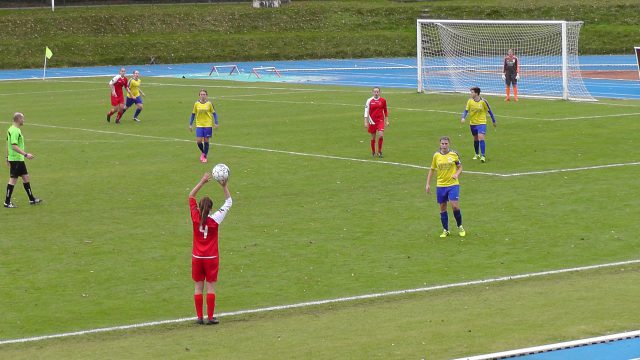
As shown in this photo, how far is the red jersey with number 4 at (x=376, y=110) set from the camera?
30.0 metres

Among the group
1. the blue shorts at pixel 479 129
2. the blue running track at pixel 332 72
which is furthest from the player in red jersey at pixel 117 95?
the blue running track at pixel 332 72

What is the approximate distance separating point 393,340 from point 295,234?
7457mm

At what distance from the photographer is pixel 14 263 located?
18.8 m

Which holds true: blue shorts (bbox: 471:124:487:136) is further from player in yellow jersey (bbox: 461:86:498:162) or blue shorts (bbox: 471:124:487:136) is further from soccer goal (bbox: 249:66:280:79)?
soccer goal (bbox: 249:66:280:79)

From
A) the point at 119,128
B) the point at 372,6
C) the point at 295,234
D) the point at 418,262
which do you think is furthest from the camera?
the point at 372,6

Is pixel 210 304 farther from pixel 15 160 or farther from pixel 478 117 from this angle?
pixel 478 117

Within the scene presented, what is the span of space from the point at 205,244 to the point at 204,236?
13 cm

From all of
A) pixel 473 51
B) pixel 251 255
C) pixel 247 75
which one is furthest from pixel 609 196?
pixel 247 75

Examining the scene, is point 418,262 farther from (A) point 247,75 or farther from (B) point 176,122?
(A) point 247,75

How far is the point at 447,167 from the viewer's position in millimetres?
20297

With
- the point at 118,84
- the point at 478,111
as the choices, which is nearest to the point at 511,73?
the point at 118,84

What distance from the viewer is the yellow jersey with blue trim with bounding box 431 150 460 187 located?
20.2 meters

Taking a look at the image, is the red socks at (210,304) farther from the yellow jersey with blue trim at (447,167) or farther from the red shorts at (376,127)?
the red shorts at (376,127)

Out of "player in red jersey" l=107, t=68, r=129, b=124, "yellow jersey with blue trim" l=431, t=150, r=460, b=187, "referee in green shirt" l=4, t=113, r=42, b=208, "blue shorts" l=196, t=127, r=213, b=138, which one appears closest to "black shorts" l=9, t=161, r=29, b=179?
"referee in green shirt" l=4, t=113, r=42, b=208
